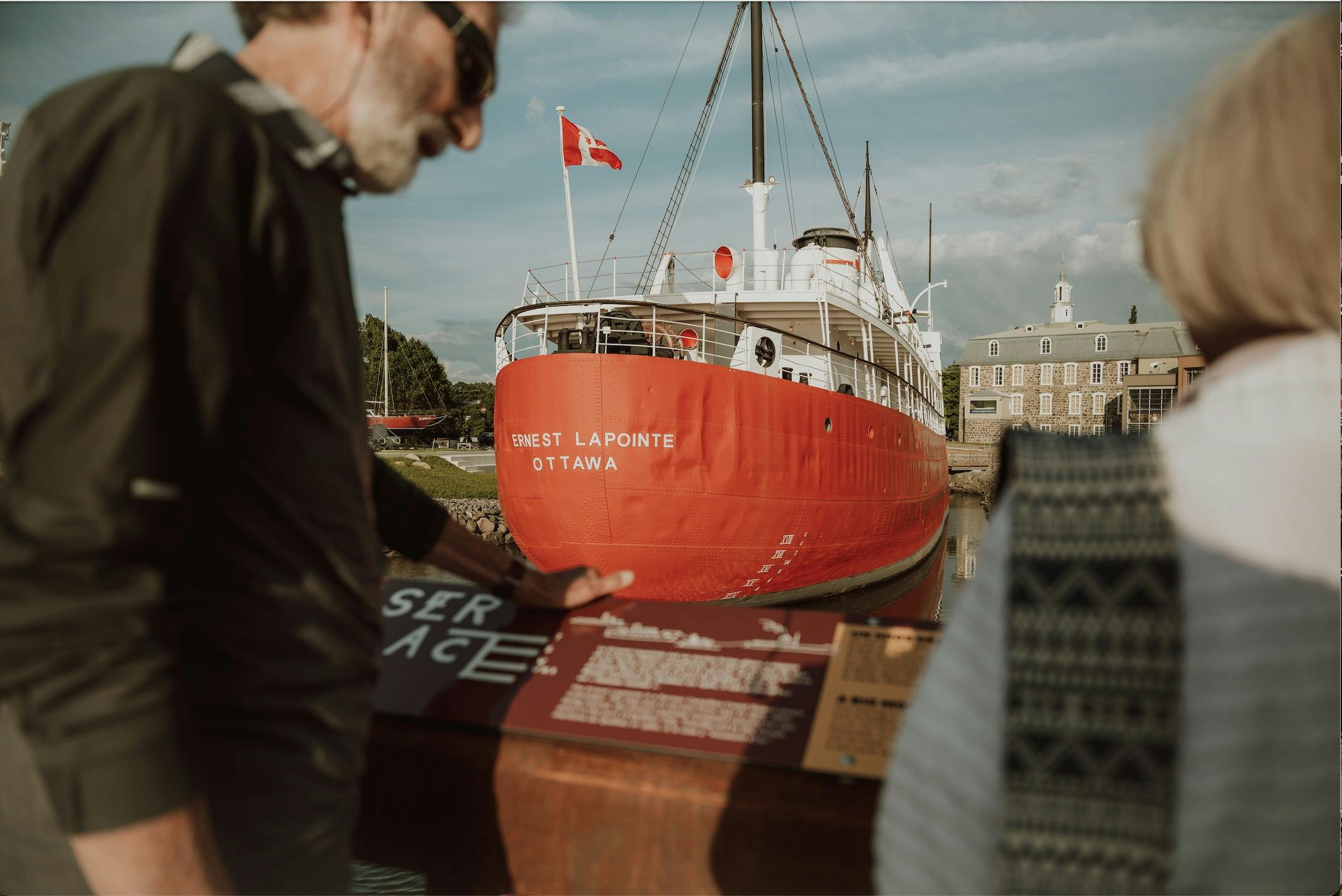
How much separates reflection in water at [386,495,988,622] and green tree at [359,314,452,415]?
41.8m

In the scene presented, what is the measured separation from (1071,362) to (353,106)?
207 feet

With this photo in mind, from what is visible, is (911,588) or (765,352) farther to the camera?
(911,588)

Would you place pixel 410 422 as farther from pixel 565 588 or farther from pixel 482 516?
pixel 565 588

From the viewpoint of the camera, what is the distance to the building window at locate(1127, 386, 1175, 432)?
45.7 m

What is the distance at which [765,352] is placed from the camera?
907 centimetres

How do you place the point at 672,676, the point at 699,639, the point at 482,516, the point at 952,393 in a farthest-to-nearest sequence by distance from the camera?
the point at 952,393, the point at 482,516, the point at 699,639, the point at 672,676

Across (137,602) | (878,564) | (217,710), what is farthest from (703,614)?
(878,564)

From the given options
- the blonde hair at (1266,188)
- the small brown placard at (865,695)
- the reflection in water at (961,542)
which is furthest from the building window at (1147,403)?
the blonde hair at (1266,188)

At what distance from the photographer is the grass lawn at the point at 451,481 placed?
21594 millimetres

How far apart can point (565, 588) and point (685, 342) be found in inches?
313

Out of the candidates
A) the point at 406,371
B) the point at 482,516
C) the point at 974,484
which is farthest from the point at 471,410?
the point at 482,516

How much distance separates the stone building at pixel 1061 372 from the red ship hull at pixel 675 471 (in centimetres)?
4609

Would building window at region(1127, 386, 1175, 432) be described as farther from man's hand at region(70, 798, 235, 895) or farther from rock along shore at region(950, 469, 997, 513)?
man's hand at region(70, 798, 235, 895)

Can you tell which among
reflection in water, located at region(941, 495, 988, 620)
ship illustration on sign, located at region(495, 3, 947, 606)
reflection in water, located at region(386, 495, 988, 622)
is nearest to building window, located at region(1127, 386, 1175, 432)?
reflection in water, located at region(941, 495, 988, 620)
